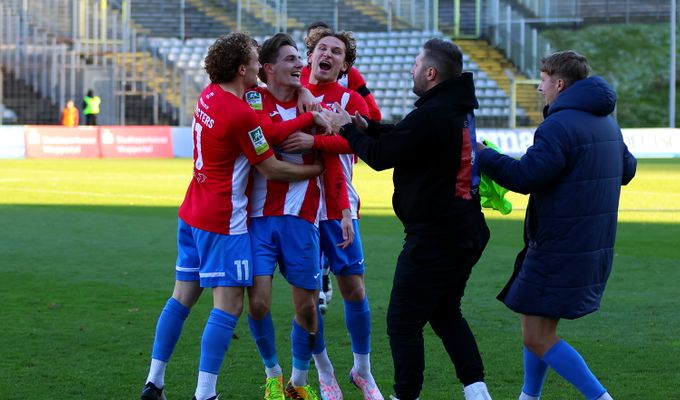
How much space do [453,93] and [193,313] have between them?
436cm

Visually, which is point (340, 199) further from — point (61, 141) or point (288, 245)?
point (61, 141)

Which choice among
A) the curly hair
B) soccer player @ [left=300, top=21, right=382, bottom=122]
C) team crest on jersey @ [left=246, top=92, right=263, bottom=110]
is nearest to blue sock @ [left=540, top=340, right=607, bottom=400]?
team crest on jersey @ [left=246, top=92, right=263, bottom=110]

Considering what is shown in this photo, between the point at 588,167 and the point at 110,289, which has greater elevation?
the point at 588,167

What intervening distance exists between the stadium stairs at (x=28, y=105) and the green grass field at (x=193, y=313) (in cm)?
2146

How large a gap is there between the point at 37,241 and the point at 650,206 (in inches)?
382

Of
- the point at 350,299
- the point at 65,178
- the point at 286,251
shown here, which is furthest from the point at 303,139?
the point at 65,178

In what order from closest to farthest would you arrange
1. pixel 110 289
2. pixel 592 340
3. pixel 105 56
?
pixel 592 340 → pixel 110 289 → pixel 105 56

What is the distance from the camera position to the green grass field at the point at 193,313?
23.9ft

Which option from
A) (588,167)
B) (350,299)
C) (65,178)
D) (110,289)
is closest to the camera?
(588,167)

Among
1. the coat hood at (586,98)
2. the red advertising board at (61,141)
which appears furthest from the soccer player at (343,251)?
the red advertising board at (61,141)

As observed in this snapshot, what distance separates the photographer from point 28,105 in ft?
132

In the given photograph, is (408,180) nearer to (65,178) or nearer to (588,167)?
(588,167)

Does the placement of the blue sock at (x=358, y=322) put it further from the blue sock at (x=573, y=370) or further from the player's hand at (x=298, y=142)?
the blue sock at (x=573, y=370)

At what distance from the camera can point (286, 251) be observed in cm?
651
